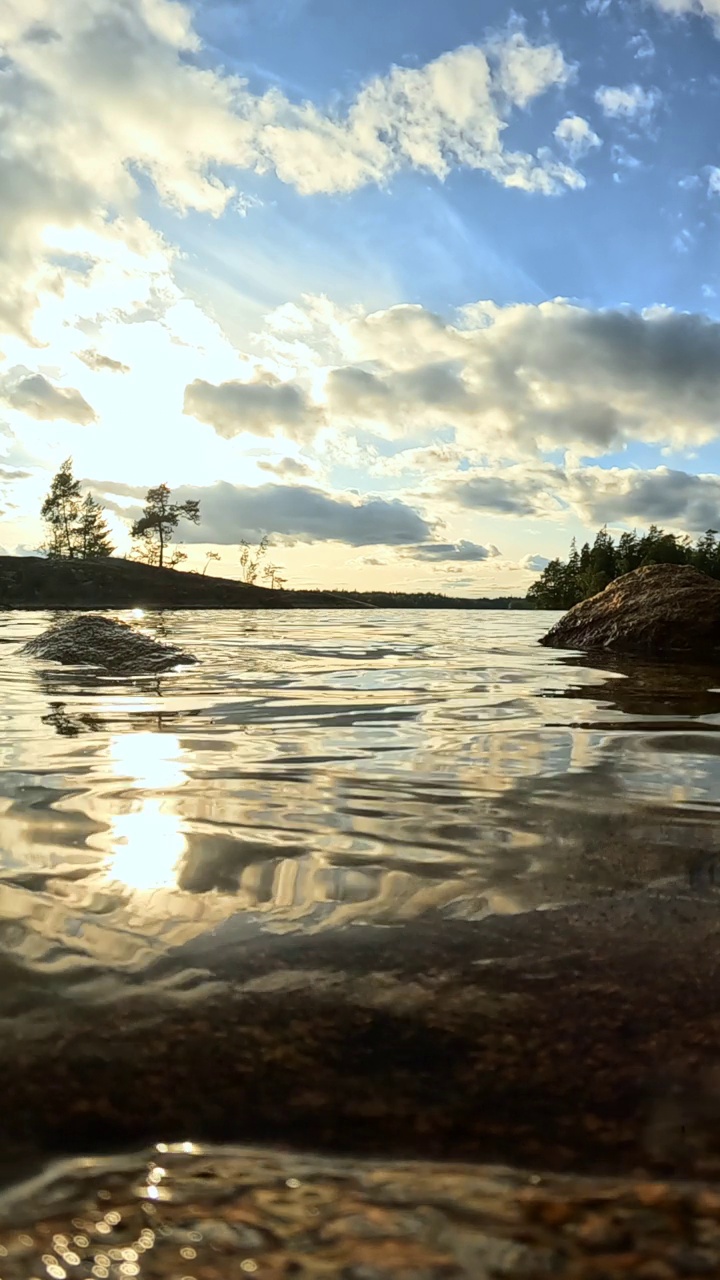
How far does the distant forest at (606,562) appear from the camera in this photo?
77.3 m

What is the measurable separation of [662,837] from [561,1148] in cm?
154

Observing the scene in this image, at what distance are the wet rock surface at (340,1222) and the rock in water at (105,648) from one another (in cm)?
730

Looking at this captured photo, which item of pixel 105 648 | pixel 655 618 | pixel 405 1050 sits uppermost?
pixel 655 618

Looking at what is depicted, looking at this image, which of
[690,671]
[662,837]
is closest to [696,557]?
[690,671]

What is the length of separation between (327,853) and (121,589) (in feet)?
195

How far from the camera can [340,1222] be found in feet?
2.92

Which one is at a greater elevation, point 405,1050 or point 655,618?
point 655,618

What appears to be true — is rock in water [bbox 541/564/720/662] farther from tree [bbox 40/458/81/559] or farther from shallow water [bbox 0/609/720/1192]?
tree [bbox 40/458/81/559]

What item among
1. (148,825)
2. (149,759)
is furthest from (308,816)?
(149,759)

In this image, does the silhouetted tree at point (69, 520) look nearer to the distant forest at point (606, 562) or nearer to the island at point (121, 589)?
the island at point (121, 589)

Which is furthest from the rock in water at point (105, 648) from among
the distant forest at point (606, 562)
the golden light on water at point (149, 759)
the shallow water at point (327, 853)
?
the distant forest at point (606, 562)

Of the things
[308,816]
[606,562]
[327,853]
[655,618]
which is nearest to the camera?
[327,853]

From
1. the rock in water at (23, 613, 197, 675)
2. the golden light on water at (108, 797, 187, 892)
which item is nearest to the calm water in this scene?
the golden light on water at (108, 797, 187, 892)

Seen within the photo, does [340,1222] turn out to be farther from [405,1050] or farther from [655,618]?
[655,618]
